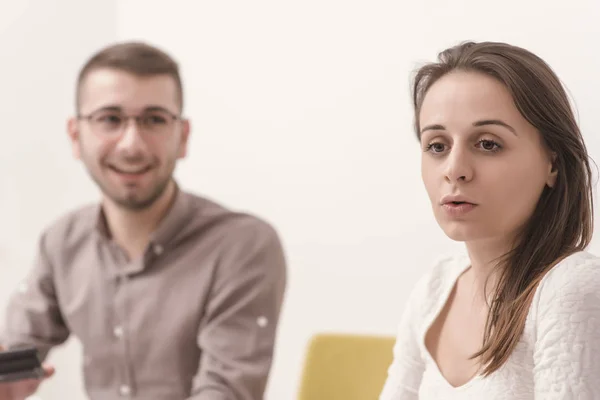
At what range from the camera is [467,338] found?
1406mm

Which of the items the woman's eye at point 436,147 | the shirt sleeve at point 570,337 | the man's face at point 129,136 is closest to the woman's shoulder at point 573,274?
the shirt sleeve at point 570,337

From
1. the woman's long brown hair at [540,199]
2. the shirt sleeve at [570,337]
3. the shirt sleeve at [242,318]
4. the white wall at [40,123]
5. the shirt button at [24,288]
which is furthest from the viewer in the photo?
the white wall at [40,123]

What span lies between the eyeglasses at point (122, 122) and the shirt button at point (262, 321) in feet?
1.86

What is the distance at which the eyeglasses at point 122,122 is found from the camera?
233 cm

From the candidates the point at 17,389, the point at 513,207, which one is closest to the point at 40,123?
the point at 17,389

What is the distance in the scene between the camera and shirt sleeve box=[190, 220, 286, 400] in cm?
213

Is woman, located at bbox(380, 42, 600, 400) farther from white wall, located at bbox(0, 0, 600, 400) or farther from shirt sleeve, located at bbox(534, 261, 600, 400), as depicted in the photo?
white wall, located at bbox(0, 0, 600, 400)

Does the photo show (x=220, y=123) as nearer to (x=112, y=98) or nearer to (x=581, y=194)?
(x=112, y=98)

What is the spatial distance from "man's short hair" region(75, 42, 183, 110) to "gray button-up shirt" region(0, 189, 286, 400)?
13.9 inches

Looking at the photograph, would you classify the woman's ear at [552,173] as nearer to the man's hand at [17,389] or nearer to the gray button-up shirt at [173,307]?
A: the gray button-up shirt at [173,307]

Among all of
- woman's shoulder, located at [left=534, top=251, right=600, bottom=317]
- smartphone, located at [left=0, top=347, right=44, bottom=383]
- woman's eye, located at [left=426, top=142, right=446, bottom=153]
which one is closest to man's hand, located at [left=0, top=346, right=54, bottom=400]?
smartphone, located at [left=0, top=347, right=44, bottom=383]

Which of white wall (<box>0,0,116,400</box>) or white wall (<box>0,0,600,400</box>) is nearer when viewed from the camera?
white wall (<box>0,0,600,400</box>)

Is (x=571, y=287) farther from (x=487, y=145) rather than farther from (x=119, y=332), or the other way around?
(x=119, y=332)

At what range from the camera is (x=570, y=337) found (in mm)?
1189
